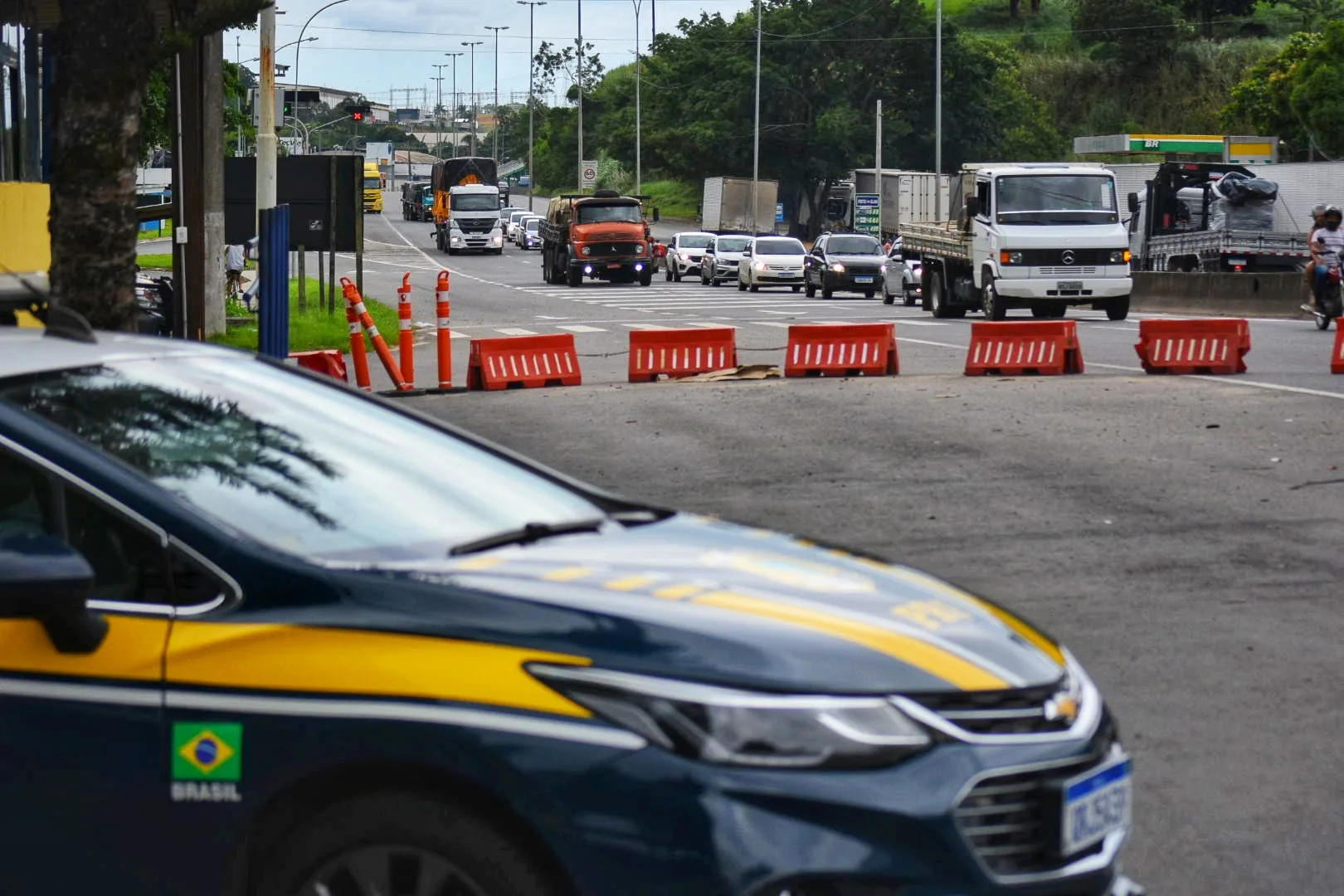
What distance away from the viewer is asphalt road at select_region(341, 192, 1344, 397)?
21.6 meters

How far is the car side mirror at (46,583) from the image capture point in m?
3.36

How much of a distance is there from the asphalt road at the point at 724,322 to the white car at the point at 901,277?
40 cm

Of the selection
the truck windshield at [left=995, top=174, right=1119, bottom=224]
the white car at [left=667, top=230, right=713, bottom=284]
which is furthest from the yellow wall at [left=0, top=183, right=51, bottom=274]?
the white car at [left=667, top=230, right=713, bottom=284]

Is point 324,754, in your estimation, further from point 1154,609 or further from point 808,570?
point 1154,609

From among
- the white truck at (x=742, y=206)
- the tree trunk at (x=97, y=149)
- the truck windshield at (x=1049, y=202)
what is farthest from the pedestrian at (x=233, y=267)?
the white truck at (x=742, y=206)

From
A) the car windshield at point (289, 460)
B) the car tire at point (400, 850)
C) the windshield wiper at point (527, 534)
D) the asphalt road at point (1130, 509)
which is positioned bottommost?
the asphalt road at point (1130, 509)

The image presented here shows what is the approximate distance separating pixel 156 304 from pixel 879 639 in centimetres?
2552

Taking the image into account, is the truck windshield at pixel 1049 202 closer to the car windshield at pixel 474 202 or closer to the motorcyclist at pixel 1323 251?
the motorcyclist at pixel 1323 251

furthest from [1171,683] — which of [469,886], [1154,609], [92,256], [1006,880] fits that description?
[92,256]

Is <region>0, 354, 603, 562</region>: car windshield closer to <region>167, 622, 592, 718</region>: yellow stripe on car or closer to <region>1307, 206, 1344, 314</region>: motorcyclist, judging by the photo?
<region>167, 622, 592, 718</region>: yellow stripe on car

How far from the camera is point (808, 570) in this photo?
4.07 m

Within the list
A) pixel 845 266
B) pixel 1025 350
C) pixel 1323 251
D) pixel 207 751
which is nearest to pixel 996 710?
pixel 207 751

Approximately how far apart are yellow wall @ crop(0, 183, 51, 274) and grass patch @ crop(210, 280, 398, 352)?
4273mm

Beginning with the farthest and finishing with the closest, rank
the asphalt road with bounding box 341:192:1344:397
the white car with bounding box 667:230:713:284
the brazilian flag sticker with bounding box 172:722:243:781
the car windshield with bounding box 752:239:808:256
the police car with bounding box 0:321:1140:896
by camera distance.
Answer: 1. the white car with bounding box 667:230:713:284
2. the car windshield with bounding box 752:239:808:256
3. the asphalt road with bounding box 341:192:1344:397
4. the brazilian flag sticker with bounding box 172:722:243:781
5. the police car with bounding box 0:321:1140:896
